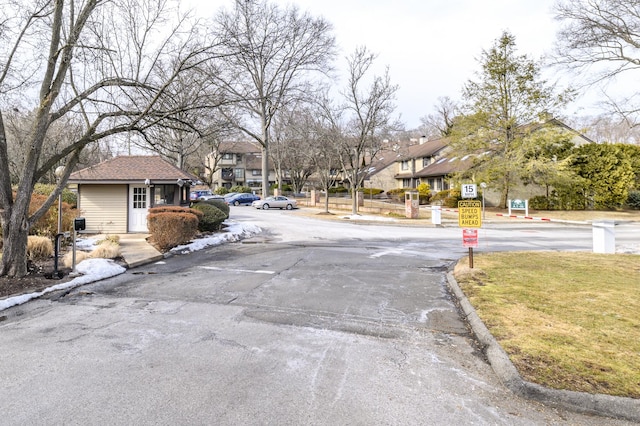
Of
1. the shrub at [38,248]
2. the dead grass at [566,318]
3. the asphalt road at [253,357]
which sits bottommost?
the asphalt road at [253,357]

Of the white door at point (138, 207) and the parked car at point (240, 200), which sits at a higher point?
the parked car at point (240, 200)

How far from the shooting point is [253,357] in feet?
14.3

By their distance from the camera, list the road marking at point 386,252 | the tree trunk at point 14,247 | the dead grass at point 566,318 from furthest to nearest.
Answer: the road marking at point 386,252
the tree trunk at point 14,247
the dead grass at point 566,318

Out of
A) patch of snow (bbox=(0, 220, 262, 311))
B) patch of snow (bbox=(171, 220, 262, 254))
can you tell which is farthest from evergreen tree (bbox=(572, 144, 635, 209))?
patch of snow (bbox=(0, 220, 262, 311))

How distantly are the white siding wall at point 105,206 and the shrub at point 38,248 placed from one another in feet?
25.5

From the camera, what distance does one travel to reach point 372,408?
330 centimetres

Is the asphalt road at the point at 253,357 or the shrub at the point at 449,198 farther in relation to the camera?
the shrub at the point at 449,198

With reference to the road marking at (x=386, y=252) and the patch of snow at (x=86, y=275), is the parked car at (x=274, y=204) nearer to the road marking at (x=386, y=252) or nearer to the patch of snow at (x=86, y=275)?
the road marking at (x=386, y=252)

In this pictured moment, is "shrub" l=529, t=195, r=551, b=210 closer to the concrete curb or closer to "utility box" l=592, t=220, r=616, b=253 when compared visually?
"utility box" l=592, t=220, r=616, b=253

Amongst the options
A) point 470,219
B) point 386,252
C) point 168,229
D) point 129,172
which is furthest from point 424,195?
point 470,219

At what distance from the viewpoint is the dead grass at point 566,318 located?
375cm

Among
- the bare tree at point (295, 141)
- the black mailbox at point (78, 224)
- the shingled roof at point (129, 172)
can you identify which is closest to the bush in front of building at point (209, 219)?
the shingled roof at point (129, 172)

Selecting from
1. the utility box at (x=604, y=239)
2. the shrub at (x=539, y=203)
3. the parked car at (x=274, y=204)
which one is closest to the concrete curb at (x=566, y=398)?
the utility box at (x=604, y=239)

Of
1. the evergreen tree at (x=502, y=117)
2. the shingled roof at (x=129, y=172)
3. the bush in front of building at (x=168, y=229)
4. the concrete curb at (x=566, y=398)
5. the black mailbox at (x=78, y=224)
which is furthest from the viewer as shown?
the evergreen tree at (x=502, y=117)
